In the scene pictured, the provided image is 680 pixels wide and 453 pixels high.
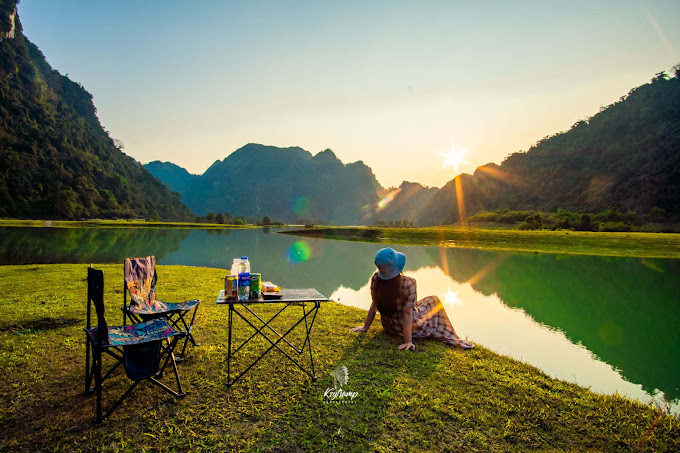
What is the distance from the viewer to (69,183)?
8325 centimetres

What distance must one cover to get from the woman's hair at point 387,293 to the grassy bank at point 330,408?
753 mm

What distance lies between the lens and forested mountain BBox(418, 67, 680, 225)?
8025cm

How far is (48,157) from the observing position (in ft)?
273

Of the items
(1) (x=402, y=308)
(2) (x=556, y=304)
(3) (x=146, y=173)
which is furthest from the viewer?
(3) (x=146, y=173)

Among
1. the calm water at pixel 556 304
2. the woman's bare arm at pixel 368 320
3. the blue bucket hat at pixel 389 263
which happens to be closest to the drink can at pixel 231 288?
the blue bucket hat at pixel 389 263

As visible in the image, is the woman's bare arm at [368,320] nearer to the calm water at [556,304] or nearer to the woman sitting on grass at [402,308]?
the woman sitting on grass at [402,308]

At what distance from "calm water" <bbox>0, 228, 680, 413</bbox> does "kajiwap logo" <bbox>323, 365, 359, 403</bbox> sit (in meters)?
3.98

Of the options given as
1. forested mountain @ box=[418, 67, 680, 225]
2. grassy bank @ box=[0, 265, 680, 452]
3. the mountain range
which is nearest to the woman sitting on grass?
grassy bank @ box=[0, 265, 680, 452]

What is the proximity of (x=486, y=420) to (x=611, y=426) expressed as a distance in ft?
4.95

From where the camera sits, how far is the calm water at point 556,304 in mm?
6312

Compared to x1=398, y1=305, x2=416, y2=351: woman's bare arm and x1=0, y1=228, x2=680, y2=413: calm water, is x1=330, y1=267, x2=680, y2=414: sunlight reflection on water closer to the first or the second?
x1=0, y1=228, x2=680, y2=413: calm water

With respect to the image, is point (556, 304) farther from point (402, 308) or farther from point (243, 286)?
point (243, 286)

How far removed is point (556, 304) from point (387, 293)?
860 centimetres

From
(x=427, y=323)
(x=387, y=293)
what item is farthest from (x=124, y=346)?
(x=427, y=323)
